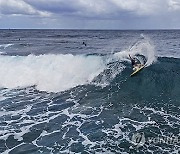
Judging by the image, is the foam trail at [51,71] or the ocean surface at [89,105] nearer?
the ocean surface at [89,105]

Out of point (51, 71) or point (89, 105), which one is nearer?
point (89, 105)

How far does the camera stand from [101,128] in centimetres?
1622

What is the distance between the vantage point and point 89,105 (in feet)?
68.1

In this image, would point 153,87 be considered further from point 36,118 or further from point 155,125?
point 36,118

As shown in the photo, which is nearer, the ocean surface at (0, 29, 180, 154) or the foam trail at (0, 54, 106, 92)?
the ocean surface at (0, 29, 180, 154)

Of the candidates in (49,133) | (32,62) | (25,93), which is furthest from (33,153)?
(32,62)

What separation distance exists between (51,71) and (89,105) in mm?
10228

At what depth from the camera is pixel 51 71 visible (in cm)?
2961

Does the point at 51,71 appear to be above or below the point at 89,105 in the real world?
above

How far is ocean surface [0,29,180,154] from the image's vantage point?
46.9ft

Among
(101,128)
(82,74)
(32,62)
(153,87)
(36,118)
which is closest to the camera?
(101,128)

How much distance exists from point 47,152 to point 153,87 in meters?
13.7

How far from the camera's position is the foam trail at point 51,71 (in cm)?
2680

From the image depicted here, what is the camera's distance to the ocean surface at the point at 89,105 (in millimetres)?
14305
